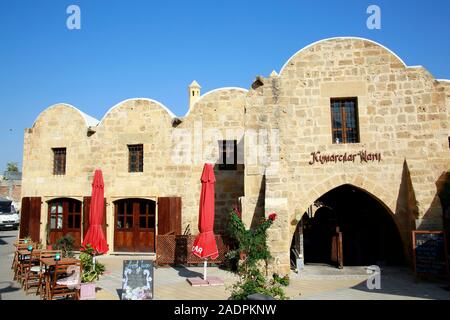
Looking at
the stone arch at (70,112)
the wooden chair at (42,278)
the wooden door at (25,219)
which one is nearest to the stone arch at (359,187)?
the wooden chair at (42,278)

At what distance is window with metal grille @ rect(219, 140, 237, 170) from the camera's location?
41.0 ft

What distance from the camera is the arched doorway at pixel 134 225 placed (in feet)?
42.5

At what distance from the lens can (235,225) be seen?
945 centimetres

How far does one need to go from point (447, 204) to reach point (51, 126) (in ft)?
47.0

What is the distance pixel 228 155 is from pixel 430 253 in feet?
22.3

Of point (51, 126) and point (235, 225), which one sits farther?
point (51, 126)

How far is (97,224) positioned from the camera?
897 cm

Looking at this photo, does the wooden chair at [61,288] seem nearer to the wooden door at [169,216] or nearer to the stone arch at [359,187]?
the wooden door at [169,216]

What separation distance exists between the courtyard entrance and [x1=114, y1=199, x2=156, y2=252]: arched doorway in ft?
17.5

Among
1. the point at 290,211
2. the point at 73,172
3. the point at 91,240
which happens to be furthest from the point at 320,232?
the point at 73,172

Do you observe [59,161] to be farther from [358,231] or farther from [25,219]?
[358,231]

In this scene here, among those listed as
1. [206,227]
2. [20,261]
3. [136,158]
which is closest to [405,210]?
[206,227]

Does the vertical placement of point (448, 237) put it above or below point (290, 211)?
below
